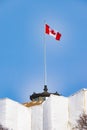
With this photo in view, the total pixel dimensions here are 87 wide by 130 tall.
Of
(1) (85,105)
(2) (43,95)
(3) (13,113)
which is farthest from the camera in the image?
(2) (43,95)

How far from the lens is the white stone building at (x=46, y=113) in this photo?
72.1 meters

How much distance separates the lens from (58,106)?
7400 cm

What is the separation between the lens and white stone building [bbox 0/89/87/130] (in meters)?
72.1

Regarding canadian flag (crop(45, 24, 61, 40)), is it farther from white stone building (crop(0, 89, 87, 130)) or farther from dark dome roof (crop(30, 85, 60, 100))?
white stone building (crop(0, 89, 87, 130))

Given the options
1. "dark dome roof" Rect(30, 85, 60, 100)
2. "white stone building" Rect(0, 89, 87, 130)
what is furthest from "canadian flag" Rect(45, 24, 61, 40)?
"white stone building" Rect(0, 89, 87, 130)

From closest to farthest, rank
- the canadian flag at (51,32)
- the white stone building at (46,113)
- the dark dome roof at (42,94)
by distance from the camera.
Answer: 1. the white stone building at (46,113)
2. the canadian flag at (51,32)
3. the dark dome roof at (42,94)

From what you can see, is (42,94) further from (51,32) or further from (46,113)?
(46,113)

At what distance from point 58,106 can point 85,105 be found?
185 inches

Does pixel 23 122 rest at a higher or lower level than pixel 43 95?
lower

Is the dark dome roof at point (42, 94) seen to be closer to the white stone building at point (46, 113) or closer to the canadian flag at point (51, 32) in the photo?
the white stone building at point (46, 113)

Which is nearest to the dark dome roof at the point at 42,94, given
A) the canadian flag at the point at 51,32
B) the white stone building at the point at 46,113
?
the white stone building at the point at 46,113

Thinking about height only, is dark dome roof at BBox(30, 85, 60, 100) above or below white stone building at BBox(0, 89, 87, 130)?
above

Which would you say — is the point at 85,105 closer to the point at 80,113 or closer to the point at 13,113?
the point at 80,113

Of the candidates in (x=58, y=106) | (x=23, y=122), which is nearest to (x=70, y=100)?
(x=58, y=106)
